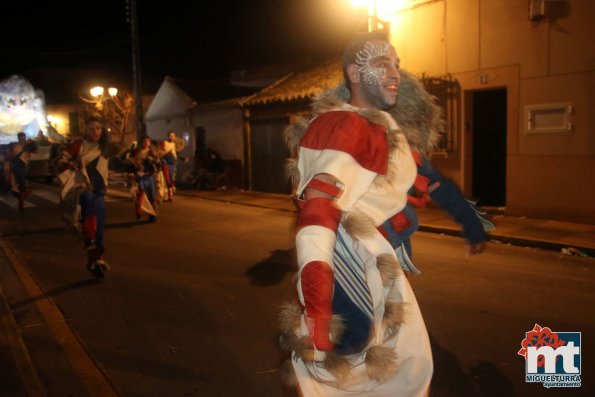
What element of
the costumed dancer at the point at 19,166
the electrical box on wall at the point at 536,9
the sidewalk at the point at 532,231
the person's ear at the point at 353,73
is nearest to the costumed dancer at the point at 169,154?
the costumed dancer at the point at 19,166

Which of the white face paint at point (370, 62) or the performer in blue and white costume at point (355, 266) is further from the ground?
the white face paint at point (370, 62)

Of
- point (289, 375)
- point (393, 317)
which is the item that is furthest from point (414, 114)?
point (289, 375)

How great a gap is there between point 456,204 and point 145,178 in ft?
32.6

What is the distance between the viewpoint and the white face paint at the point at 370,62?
7.44ft

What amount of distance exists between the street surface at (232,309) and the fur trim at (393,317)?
1486 millimetres

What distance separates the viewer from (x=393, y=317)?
6.57 feet

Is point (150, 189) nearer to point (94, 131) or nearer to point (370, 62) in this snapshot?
point (94, 131)

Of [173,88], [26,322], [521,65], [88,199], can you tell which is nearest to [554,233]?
[521,65]

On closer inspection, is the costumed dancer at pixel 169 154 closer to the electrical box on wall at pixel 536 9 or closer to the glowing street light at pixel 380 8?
the glowing street light at pixel 380 8

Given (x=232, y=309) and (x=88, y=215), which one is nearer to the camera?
(x=232, y=309)

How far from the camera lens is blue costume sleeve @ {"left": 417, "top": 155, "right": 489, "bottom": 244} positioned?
2.59m

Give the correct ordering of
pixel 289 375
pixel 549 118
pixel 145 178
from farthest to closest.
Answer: pixel 145 178 → pixel 549 118 → pixel 289 375

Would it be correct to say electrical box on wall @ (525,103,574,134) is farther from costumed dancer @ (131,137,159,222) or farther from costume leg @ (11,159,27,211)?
costume leg @ (11,159,27,211)

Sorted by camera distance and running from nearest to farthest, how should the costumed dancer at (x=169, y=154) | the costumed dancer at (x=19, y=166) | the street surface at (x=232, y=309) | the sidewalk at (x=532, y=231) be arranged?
the street surface at (x=232, y=309), the sidewalk at (x=532, y=231), the costumed dancer at (x=19, y=166), the costumed dancer at (x=169, y=154)
